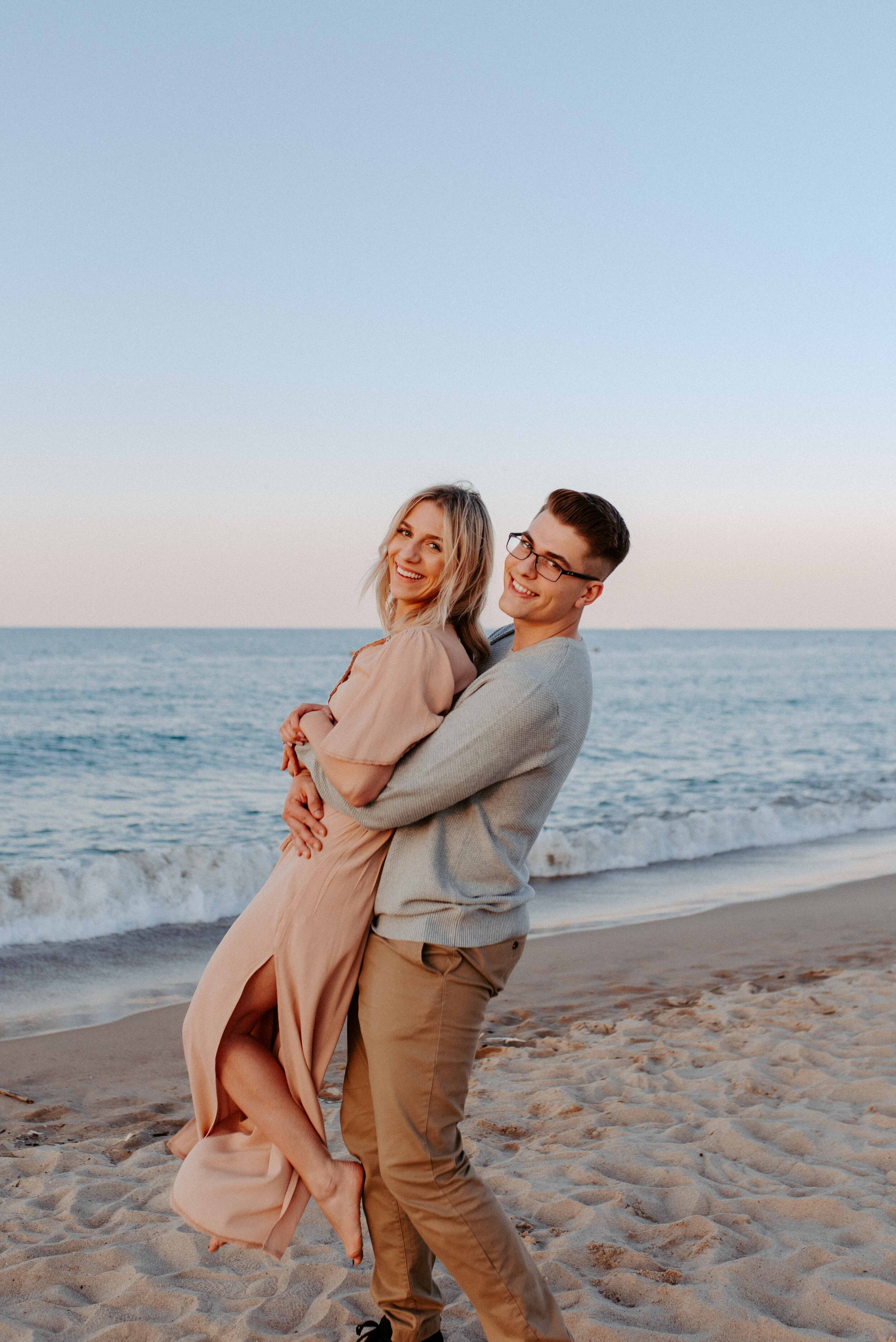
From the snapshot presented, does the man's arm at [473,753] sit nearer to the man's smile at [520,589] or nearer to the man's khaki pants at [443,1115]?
the man's smile at [520,589]

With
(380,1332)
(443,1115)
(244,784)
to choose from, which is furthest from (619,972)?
(244,784)

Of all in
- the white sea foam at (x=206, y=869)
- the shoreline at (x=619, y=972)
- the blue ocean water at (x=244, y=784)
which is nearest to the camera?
the shoreline at (x=619, y=972)

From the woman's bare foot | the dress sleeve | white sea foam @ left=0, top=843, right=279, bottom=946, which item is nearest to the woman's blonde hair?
the dress sleeve

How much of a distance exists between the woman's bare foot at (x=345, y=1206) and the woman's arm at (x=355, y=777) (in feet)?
3.03

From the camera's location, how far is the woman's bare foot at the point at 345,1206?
95.0 inches

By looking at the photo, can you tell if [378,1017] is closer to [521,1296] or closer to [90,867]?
[521,1296]

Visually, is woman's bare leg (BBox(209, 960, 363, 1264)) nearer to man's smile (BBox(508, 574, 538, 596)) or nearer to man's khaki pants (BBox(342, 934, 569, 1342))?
man's khaki pants (BBox(342, 934, 569, 1342))

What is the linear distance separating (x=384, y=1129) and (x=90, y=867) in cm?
759

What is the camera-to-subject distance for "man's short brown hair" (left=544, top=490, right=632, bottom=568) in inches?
91.8

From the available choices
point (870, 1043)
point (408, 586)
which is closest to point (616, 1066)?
point (870, 1043)

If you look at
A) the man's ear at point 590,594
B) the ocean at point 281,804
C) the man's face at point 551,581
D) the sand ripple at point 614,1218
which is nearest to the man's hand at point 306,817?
the man's face at point 551,581

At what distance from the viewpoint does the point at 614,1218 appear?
11.4ft

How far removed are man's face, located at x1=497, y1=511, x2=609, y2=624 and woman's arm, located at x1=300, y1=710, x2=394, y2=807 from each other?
48 cm

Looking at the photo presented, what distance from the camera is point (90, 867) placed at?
919 centimetres
